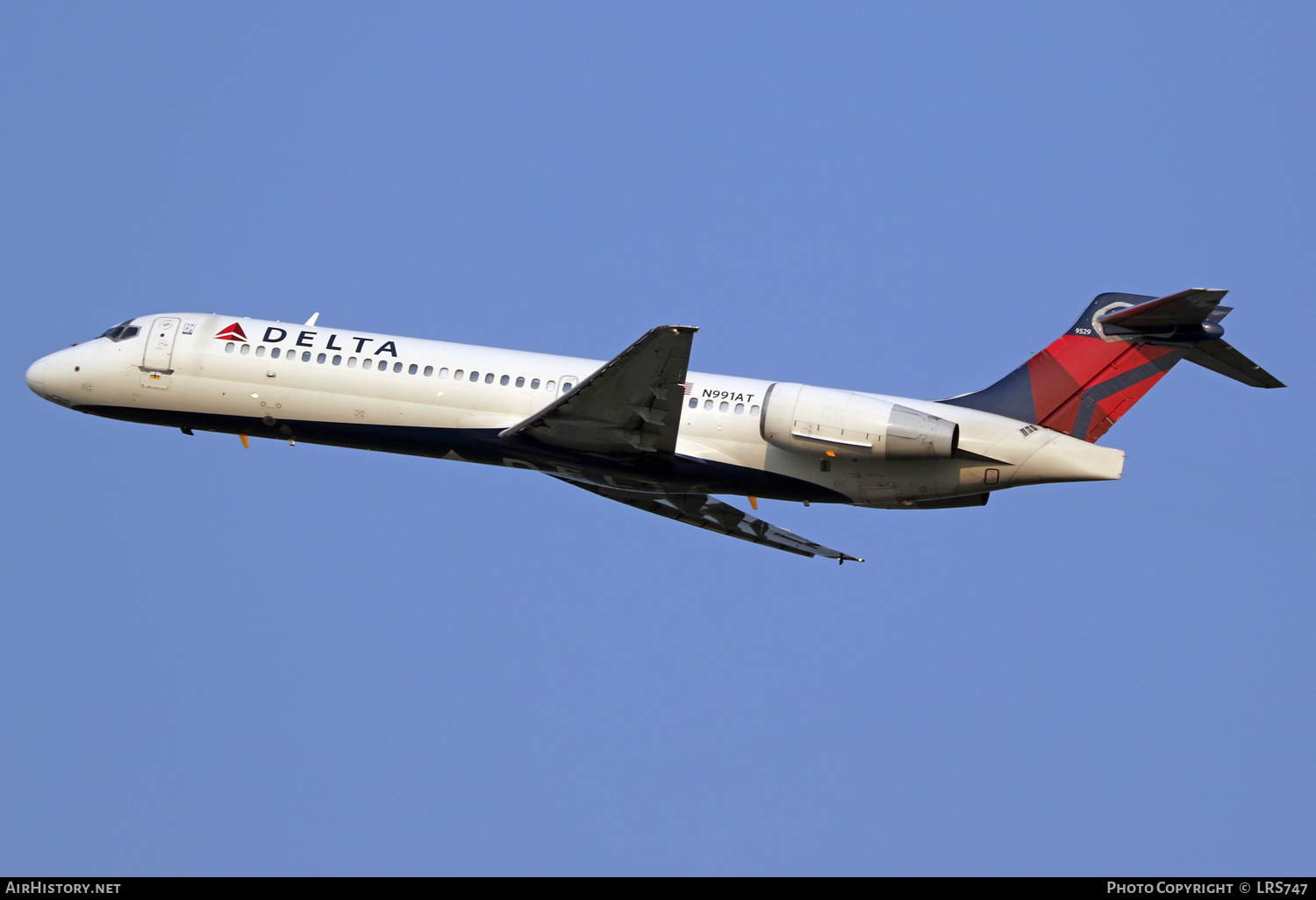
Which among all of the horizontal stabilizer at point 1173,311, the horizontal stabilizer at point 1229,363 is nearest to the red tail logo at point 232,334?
the horizontal stabilizer at point 1173,311

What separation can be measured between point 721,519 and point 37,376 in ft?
47.8

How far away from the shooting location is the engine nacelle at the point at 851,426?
24.4 metres

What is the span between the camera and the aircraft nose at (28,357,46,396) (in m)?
29.9

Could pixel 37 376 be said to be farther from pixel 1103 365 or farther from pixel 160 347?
pixel 1103 365

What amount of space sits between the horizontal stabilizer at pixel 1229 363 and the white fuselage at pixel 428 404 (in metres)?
2.42

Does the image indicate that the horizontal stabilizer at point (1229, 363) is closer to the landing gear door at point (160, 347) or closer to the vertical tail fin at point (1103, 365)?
the vertical tail fin at point (1103, 365)

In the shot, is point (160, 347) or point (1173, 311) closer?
point (1173, 311)

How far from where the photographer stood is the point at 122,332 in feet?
96.9

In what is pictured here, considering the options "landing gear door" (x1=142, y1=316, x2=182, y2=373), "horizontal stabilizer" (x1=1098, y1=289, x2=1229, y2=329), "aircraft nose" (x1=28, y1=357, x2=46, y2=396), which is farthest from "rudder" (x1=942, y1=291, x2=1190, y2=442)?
"aircraft nose" (x1=28, y1=357, x2=46, y2=396)

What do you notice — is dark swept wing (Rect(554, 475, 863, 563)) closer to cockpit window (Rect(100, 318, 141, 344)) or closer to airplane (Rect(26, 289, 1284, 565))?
airplane (Rect(26, 289, 1284, 565))

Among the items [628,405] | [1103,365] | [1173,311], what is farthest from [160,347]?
[1173,311]

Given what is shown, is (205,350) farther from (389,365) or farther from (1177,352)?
(1177,352)
